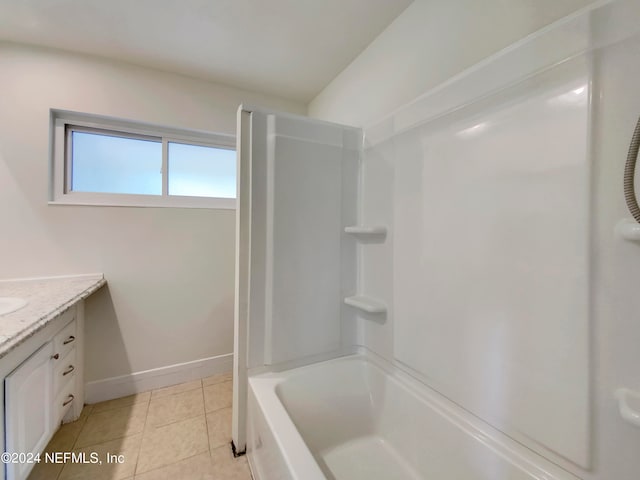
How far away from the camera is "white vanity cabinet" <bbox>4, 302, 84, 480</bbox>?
0.97 metres

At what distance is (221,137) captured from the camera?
2.27m

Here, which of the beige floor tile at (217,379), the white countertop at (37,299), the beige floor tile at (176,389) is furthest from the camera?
the beige floor tile at (217,379)

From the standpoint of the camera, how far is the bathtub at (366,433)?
92cm

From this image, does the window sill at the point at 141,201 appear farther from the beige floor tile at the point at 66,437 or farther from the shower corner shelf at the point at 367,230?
the beige floor tile at the point at 66,437

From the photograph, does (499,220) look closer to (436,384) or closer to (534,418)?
(534,418)

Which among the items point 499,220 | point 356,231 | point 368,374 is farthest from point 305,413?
point 499,220

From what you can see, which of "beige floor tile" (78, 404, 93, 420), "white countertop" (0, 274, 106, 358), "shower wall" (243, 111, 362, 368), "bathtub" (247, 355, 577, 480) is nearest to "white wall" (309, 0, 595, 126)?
"shower wall" (243, 111, 362, 368)

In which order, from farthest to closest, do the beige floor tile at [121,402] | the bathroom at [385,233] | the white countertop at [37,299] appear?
the beige floor tile at [121,402] < the white countertop at [37,299] < the bathroom at [385,233]

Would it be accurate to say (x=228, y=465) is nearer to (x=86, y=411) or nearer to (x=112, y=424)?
(x=112, y=424)

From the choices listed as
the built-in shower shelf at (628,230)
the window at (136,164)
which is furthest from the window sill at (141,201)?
the built-in shower shelf at (628,230)

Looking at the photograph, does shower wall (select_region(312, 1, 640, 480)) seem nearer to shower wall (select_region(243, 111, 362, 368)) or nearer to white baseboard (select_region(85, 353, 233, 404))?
shower wall (select_region(243, 111, 362, 368))

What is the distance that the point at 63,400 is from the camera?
4.82ft

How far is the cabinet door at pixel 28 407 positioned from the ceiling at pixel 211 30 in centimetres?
183

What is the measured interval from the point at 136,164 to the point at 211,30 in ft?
3.82
